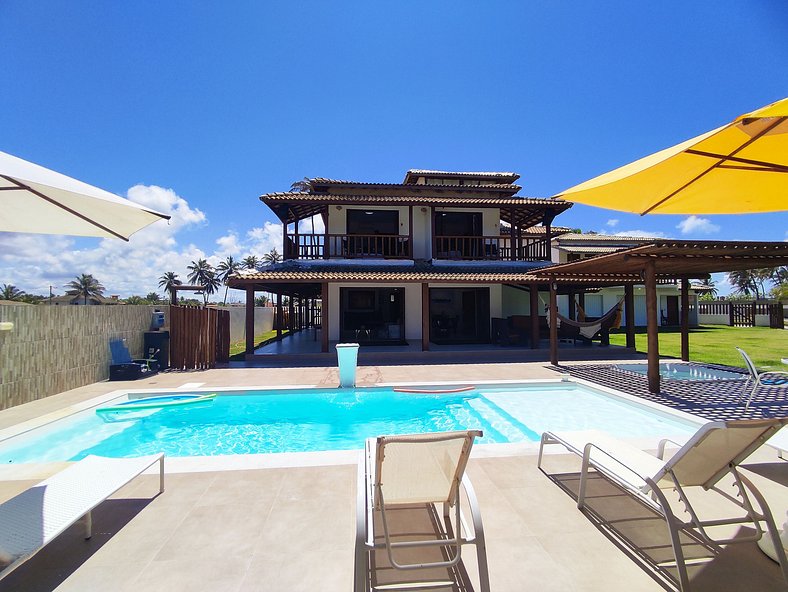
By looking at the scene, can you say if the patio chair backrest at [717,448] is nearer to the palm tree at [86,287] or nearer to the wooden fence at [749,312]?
the wooden fence at [749,312]

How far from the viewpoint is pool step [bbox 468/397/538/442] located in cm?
617

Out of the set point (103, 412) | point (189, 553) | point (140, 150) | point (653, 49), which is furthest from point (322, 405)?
point (140, 150)

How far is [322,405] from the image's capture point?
813 cm

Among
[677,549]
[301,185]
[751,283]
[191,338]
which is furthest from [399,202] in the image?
[751,283]

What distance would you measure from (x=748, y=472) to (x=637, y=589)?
→ 268 cm

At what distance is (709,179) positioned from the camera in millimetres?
4137

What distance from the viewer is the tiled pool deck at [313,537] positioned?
2400 mm

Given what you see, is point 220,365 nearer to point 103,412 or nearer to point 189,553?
point 103,412

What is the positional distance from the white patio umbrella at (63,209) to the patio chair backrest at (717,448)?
4.68 m

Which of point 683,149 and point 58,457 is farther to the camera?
point 58,457

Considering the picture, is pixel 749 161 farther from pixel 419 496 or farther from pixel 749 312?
pixel 749 312

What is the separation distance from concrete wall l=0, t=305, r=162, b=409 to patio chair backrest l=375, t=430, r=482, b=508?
26.7 ft

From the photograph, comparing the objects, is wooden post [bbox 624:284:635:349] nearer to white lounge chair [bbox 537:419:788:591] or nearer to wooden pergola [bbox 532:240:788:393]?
wooden pergola [bbox 532:240:788:393]

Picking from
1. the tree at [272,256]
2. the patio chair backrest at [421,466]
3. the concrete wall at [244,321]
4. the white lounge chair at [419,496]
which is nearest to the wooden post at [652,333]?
A: the white lounge chair at [419,496]
